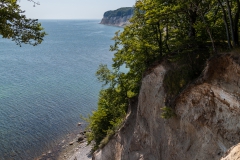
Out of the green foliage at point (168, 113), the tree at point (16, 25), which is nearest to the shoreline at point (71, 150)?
the green foliage at point (168, 113)

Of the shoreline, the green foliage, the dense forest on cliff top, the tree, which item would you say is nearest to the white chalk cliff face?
the green foliage

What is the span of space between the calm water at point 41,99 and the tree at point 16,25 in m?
24.9

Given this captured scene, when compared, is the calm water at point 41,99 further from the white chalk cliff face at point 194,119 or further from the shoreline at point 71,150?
the white chalk cliff face at point 194,119

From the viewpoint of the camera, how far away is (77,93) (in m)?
46.8

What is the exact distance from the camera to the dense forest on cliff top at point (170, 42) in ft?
44.1

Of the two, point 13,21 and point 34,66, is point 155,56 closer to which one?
point 13,21

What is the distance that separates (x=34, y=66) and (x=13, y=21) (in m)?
56.7

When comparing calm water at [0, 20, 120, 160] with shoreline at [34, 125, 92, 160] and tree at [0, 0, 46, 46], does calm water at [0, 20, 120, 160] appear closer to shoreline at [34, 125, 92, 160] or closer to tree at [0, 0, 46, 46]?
shoreline at [34, 125, 92, 160]

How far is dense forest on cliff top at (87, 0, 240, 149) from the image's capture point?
13438 mm

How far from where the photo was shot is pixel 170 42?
56.7ft

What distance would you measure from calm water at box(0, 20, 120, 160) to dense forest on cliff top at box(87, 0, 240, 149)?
33.3ft

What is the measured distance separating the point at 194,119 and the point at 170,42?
6.76 metres

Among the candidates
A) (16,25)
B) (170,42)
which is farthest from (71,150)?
(16,25)

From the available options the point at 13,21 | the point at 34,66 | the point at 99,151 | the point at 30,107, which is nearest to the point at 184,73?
the point at 13,21
